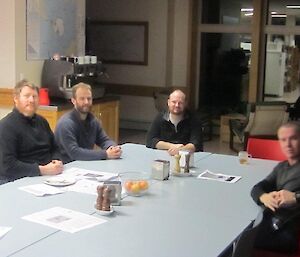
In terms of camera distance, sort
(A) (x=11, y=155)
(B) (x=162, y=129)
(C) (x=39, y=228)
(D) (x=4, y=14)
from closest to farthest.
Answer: (C) (x=39, y=228)
(A) (x=11, y=155)
(B) (x=162, y=129)
(D) (x=4, y=14)

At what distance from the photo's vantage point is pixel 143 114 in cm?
937

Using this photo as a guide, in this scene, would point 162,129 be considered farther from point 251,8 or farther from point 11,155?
point 251,8

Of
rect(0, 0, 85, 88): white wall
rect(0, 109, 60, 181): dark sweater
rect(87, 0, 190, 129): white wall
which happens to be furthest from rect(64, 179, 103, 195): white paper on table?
rect(87, 0, 190, 129): white wall

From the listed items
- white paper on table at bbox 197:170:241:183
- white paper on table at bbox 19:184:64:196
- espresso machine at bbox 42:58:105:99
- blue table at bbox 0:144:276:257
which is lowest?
blue table at bbox 0:144:276:257

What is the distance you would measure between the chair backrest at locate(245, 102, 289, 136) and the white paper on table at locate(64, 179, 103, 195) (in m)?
4.14

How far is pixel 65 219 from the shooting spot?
2527mm

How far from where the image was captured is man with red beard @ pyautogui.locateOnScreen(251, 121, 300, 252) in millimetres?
2893

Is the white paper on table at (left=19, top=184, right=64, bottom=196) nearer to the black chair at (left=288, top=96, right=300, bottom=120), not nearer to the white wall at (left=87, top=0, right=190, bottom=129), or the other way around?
the black chair at (left=288, top=96, right=300, bottom=120)

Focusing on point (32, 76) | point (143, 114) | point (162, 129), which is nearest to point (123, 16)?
point (143, 114)

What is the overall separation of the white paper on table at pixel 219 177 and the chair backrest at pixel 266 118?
139 inches

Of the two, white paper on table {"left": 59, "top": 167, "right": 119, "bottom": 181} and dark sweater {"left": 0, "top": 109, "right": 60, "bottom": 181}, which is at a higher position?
dark sweater {"left": 0, "top": 109, "right": 60, "bottom": 181}

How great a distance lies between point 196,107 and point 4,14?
168 inches

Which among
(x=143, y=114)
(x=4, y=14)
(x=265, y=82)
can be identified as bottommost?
(x=143, y=114)

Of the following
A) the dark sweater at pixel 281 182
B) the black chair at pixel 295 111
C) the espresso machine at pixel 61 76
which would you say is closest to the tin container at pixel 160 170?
the dark sweater at pixel 281 182
